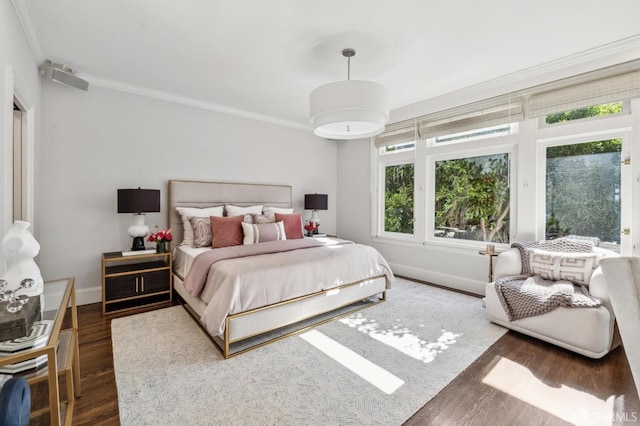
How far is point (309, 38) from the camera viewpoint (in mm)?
2559

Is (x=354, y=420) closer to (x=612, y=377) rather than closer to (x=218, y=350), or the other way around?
(x=218, y=350)

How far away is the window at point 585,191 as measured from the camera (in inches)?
115

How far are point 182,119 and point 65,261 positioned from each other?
2.22 metres

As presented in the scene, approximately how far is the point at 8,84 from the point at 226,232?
2165 millimetres

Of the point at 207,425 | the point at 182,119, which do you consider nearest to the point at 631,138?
the point at 207,425

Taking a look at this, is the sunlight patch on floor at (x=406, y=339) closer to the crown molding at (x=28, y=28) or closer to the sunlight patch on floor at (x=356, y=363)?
the sunlight patch on floor at (x=356, y=363)

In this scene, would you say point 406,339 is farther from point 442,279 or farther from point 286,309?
point 442,279

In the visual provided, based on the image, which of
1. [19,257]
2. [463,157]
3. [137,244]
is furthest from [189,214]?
[463,157]

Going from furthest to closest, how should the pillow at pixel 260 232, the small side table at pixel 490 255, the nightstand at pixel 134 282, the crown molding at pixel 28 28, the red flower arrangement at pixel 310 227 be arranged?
the red flower arrangement at pixel 310 227 → the pillow at pixel 260 232 → the small side table at pixel 490 255 → the nightstand at pixel 134 282 → the crown molding at pixel 28 28

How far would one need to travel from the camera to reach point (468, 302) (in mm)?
3551

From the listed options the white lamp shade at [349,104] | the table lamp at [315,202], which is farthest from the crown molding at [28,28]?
the table lamp at [315,202]

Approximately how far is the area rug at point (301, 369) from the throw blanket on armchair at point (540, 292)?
346 millimetres

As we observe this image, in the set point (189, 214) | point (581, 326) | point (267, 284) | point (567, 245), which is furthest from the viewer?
point (189, 214)

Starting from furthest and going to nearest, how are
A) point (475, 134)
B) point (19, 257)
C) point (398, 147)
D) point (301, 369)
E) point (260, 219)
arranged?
point (398, 147), point (260, 219), point (475, 134), point (301, 369), point (19, 257)
